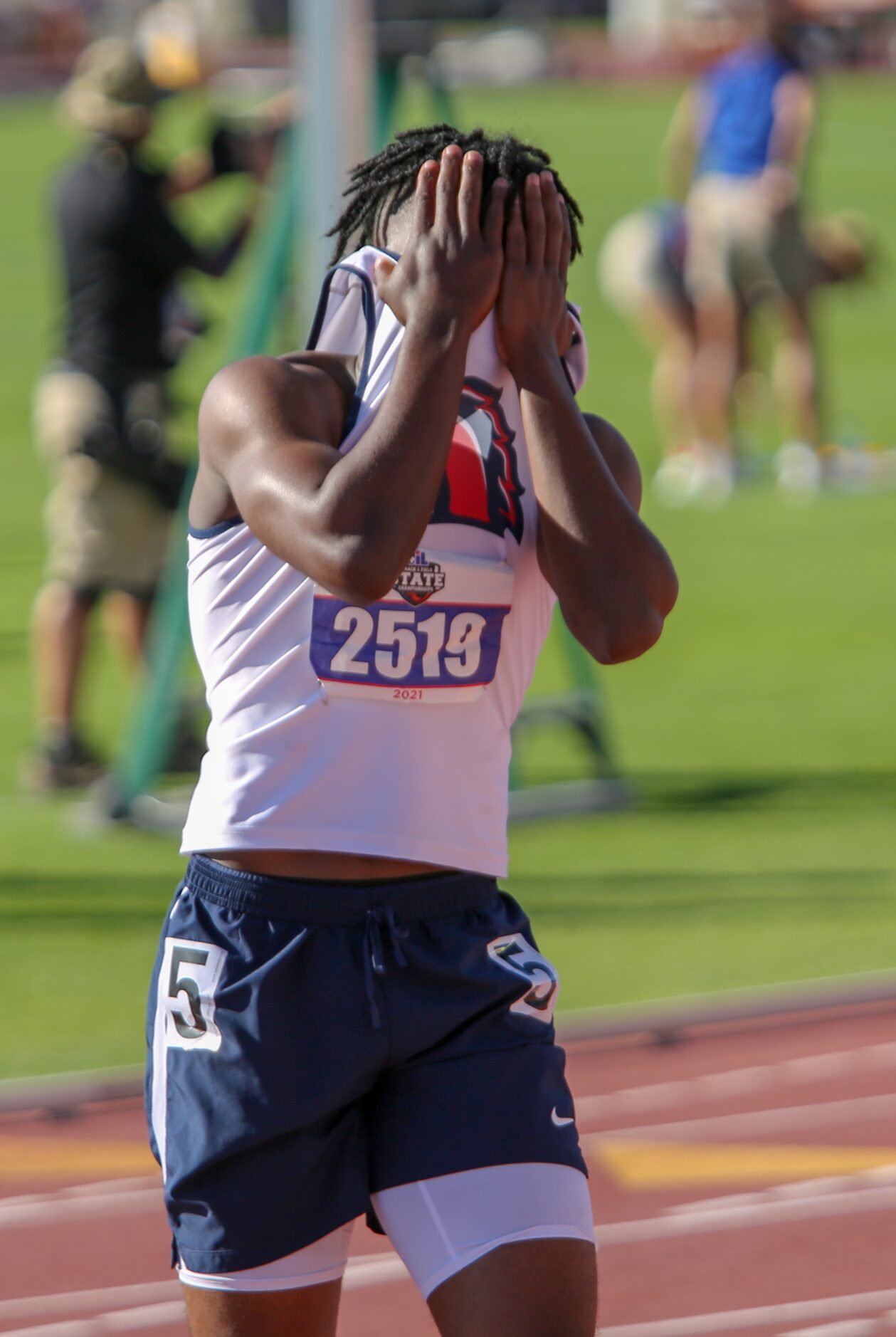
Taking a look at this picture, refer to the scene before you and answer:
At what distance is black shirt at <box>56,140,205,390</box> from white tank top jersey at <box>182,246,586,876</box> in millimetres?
4727

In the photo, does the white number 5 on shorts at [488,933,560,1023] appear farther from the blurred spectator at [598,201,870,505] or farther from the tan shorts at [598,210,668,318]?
the tan shorts at [598,210,668,318]

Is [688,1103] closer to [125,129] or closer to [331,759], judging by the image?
[331,759]

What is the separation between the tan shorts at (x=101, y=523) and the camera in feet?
23.4

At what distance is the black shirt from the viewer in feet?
23.8

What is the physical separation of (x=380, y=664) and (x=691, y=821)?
4342 millimetres

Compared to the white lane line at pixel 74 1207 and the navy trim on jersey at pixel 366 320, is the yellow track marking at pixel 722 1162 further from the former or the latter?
the navy trim on jersey at pixel 366 320

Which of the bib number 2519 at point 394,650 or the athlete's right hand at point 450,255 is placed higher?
the athlete's right hand at point 450,255

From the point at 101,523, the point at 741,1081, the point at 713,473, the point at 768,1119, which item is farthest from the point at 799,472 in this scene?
the point at 768,1119

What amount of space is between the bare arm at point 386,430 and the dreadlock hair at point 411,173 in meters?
0.07

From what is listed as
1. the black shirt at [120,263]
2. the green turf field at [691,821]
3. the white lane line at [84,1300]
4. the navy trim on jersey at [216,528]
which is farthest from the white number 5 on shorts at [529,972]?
the black shirt at [120,263]

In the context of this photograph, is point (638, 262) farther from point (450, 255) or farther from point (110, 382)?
point (450, 255)

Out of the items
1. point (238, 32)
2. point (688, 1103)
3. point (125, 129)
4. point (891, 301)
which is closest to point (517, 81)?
point (238, 32)

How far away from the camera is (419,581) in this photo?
260 centimetres

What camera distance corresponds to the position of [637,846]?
21.5 feet
